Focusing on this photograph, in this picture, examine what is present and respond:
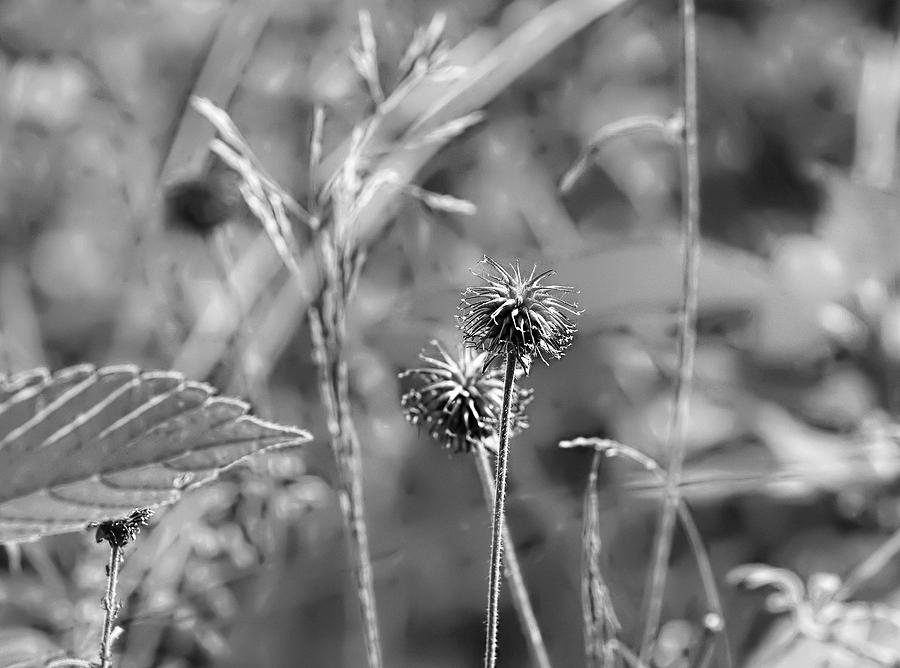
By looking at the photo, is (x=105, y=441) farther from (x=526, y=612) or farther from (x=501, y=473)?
(x=526, y=612)

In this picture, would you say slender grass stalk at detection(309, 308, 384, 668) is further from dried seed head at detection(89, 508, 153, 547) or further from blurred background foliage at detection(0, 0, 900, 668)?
dried seed head at detection(89, 508, 153, 547)

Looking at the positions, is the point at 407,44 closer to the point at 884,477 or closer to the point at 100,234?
the point at 100,234

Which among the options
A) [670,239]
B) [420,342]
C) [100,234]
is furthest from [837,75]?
[100,234]

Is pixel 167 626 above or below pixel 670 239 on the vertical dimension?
below

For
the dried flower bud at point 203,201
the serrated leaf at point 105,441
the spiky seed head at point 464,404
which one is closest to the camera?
the serrated leaf at point 105,441

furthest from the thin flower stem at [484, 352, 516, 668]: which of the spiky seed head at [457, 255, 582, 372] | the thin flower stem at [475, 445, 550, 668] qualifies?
the thin flower stem at [475, 445, 550, 668]

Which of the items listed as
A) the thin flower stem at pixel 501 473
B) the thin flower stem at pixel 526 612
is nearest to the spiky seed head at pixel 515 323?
the thin flower stem at pixel 501 473

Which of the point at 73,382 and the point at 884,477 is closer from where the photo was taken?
the point at 73,382

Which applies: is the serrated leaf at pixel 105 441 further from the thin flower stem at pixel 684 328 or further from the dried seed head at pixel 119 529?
the thin flower stem at pixel 684 328
